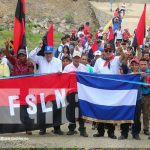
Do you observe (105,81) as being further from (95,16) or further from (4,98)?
(95,16)

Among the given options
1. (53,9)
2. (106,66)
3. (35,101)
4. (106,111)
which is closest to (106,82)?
(106,66)

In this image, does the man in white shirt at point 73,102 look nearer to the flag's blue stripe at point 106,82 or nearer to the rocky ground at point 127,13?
the flag's blue stripe at point 106,82

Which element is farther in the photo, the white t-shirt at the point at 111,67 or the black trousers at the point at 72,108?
the white t-shirt at the point at 111,67

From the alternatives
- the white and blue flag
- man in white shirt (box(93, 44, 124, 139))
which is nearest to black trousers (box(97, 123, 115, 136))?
man in white shirt (box(93, 44, 124, 139))

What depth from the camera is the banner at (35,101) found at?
35.4ft

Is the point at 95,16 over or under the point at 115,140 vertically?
over

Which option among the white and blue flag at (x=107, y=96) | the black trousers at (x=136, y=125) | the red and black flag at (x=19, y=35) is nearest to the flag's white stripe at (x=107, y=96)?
the white and blue flag at (x=107, y=96)

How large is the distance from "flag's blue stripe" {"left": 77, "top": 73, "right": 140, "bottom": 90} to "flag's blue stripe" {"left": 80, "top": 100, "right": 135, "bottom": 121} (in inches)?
15.9

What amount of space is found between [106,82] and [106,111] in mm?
610

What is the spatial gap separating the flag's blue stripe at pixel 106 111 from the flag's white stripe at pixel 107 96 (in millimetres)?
84

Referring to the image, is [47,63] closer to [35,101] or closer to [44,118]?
[35,101]

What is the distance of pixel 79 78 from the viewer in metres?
11.0

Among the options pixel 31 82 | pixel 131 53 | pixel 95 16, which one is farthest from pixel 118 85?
pixel 95 16

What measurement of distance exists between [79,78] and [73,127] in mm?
1066
